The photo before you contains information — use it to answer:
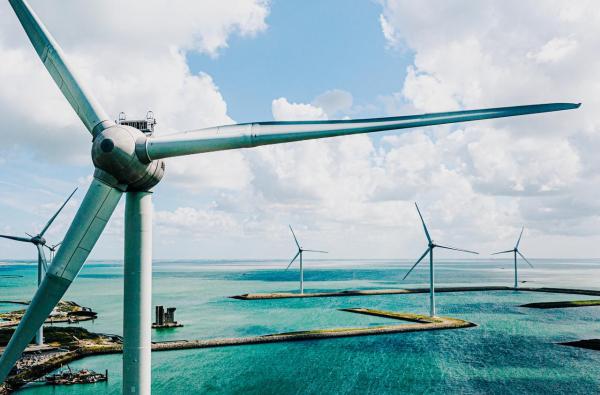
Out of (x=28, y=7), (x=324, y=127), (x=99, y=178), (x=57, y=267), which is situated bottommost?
(x=57, y=267)

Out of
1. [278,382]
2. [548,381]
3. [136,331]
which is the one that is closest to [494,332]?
[548,381]

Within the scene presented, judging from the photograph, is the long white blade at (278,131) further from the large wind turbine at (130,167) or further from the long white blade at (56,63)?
the long white blade at (56,63)

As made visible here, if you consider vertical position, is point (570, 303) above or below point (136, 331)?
below

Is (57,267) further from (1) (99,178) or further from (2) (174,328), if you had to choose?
(2) (174,328)

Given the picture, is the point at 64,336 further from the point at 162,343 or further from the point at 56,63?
the point at 56,63

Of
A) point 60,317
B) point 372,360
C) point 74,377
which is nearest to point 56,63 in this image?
point 74,377

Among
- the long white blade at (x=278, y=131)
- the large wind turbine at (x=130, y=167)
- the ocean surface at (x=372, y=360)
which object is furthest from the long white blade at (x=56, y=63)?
the ocean surface at (x=372, y=360)
